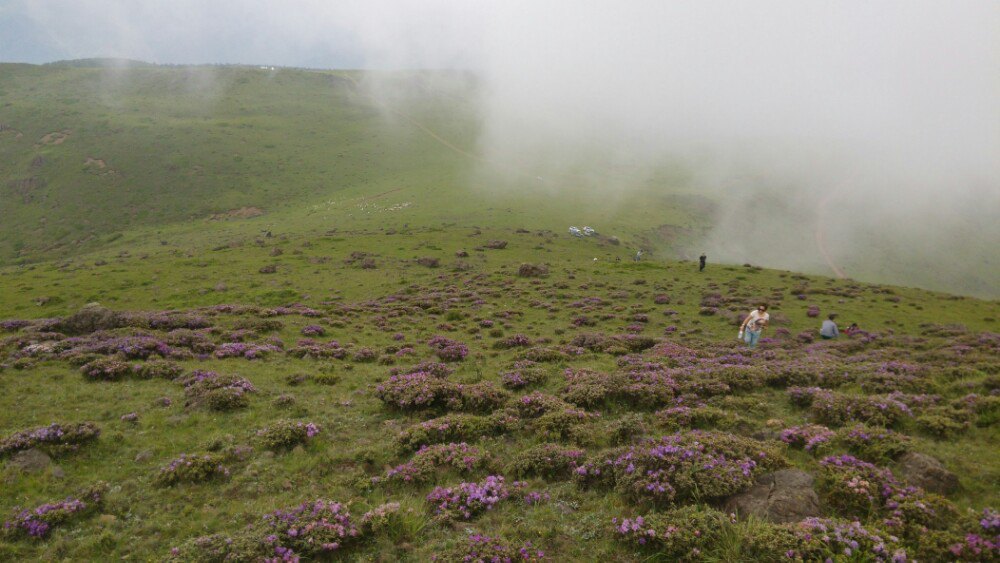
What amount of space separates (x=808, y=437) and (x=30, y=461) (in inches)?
792

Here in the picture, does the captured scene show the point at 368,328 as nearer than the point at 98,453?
No

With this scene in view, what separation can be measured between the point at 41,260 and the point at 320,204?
4843 centimetres

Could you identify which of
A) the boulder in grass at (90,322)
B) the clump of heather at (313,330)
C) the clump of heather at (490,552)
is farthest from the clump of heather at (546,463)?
the boulder in grass at (90,322)

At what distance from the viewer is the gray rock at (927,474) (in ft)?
27.8

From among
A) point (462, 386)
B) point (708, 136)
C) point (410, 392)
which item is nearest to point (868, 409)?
point (462, 386)

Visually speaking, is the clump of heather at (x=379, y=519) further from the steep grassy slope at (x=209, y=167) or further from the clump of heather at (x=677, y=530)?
the steep grassy slope at (x=209, y=167)

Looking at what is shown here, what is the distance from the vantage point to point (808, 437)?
35.6 feet

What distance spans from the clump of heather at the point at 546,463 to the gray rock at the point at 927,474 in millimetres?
6700

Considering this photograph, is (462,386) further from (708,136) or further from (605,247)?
(708,136)

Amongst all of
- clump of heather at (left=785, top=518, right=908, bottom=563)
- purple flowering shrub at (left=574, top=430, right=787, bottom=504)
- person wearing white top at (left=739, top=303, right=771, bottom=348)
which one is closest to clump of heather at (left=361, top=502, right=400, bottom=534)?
purple flowering shrub at (left=574, top=430, right=787, bottom=504)

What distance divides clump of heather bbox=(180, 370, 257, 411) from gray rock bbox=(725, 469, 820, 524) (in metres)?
16.0

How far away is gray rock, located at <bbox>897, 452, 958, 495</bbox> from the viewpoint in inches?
334

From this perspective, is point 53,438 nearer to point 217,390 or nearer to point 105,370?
point 217,390

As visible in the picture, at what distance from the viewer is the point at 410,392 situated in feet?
53.2
